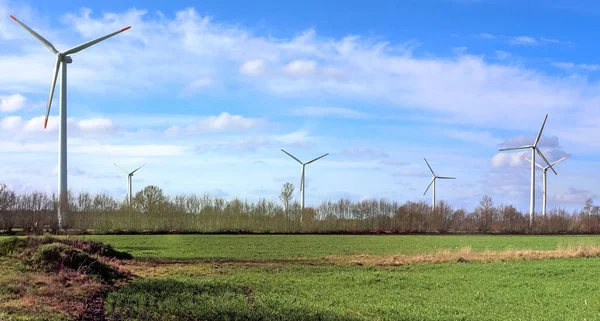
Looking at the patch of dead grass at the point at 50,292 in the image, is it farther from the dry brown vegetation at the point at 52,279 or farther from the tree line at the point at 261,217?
the tree line at the point at 261,217

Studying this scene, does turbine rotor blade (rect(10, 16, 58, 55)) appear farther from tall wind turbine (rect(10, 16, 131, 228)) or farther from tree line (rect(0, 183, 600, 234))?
tree line (rect(0, 183, 600, 234))

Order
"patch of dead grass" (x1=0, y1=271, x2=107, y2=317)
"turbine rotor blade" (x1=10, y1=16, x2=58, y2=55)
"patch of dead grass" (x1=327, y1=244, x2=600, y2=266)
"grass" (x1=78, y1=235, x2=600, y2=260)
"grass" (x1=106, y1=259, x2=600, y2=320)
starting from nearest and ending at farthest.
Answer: "patch of dead grass" (x1=0, y1=271, x2=107, y2=317) → "grass" (x1=106, y1=259, x2=600, y2=320) → "patch of dead grass" (x1=327, y1=244, x2=600, y2=266) → "grass" (x1=78, y1=235, x2=600, y2=260) → "turbine rotor blade" (x1=10, y1=16, x2=58, y2=55)

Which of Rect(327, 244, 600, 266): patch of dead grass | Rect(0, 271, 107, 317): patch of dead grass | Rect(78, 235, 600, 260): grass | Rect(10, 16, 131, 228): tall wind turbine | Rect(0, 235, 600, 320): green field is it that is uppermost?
Rect(10, 16, 131, 228): tall wind turbine

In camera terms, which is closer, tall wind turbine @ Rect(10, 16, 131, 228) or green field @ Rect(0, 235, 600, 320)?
green field @ Rect(0, 235, 600, 320)

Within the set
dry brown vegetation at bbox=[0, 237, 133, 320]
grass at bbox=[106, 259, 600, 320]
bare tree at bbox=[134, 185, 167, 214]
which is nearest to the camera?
dry brown vegetation at bbox=[0, 237, 133, 320]

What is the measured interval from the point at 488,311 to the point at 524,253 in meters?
26.8

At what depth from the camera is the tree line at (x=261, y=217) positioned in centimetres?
8931

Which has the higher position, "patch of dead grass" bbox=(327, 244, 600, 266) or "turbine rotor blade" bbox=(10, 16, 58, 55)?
"turbine rotor blade" bbox=(10, 16, 58, 55)

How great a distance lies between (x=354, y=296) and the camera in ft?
69.9

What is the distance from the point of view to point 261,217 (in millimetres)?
103688

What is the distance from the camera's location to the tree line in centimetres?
8931

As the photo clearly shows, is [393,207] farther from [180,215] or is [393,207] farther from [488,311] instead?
[488,311]

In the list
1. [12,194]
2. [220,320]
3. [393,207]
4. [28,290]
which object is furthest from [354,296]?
[393,207]

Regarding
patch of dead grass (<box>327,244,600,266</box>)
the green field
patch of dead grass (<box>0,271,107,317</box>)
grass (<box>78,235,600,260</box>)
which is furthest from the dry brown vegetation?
patch of dead grass (<box>327,244,600,266</box>)
